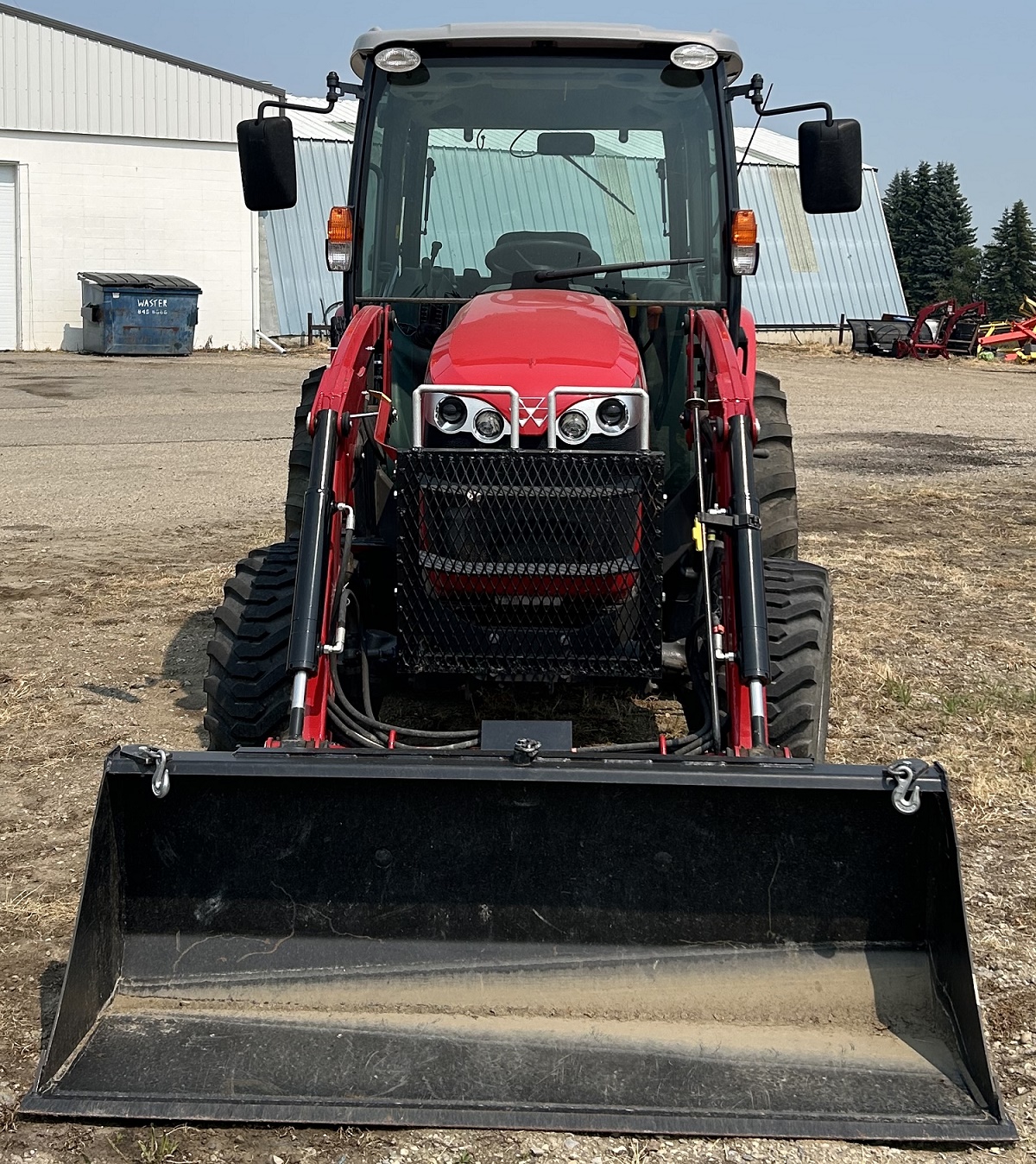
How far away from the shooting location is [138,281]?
2569cm

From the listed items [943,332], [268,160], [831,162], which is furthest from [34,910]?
[943,332]

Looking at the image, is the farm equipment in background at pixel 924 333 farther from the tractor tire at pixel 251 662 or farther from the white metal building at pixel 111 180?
the tractor tire at pixel 251 662

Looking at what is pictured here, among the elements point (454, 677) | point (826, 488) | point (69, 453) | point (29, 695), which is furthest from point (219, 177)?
point (454, 677)

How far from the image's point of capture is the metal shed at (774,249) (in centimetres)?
2861

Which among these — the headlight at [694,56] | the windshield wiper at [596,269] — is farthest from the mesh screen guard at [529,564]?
the headlight at [694,56]

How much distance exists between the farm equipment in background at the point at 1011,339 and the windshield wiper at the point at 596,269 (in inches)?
1073

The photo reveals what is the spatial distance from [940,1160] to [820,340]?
30696mm

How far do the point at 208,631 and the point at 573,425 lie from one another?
10.6 ft

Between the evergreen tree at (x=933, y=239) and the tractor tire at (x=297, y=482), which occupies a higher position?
the evergreen tree at (x=933, y=239)

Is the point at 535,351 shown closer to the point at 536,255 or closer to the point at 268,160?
the point at 536,255

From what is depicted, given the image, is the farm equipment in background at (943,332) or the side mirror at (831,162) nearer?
the side mirror at (831,162)

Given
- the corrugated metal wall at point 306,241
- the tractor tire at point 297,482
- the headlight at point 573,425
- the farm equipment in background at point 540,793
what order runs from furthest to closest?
the corrugated metal wall at point 306,241
the tractor tire at point 297,482
the headlight at point 573,425
the farm equipment in background at point 540,793

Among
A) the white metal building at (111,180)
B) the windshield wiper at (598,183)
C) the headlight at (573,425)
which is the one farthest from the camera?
the white metal building at (111,180)

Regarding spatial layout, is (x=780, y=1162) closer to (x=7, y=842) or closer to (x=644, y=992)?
(x=644, y=992)
